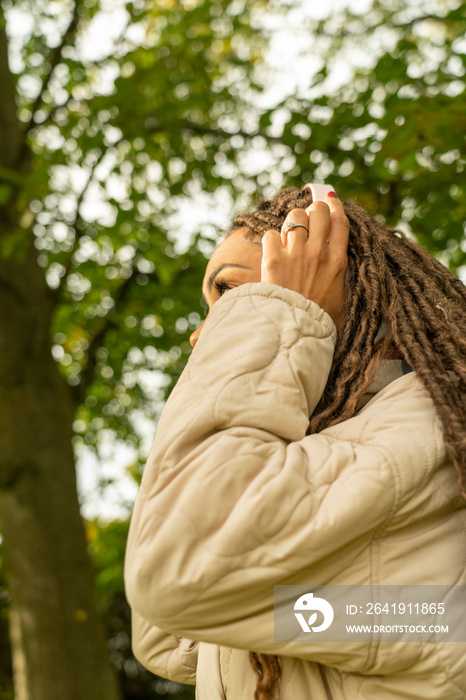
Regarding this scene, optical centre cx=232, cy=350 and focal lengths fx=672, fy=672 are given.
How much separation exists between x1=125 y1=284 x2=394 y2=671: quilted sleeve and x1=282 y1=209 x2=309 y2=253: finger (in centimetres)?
37

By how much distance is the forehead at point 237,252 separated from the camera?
1.87 meters

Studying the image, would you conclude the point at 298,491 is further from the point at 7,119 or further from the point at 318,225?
the point at 7,119

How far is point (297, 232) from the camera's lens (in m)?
1.62

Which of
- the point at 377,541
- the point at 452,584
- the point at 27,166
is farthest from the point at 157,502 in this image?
the point at 27,166

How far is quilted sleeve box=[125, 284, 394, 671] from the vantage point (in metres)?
1.14

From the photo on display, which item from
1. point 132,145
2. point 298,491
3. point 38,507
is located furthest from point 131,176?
point 298,491

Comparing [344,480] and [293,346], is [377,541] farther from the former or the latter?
[293,346]

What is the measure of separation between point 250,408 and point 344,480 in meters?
0.21

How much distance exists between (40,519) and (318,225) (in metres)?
3.84

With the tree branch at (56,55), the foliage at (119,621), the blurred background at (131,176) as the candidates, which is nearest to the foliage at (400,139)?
the blurred background at (131,176)

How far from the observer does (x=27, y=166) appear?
5.49 meters

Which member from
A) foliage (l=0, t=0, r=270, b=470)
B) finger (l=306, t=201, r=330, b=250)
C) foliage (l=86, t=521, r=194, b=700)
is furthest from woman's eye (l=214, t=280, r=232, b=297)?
foliage (l=86, t=521, r=194, b=700)

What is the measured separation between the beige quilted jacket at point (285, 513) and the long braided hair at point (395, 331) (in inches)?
1.6

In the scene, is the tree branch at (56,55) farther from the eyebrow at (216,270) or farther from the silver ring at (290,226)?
the silver ring at (290,226)
